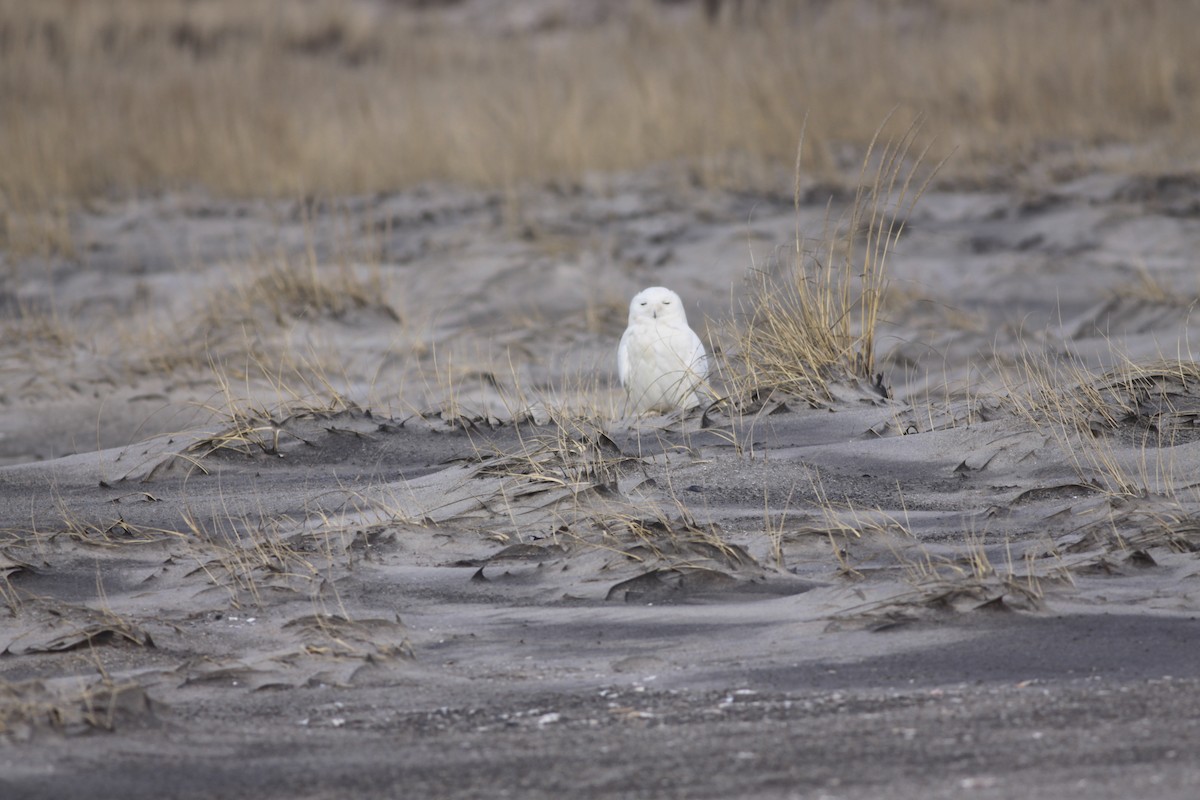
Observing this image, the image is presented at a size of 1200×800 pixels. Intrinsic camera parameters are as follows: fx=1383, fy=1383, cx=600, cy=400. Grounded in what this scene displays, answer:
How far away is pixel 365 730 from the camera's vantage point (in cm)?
208

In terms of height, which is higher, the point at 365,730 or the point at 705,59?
the point at 705,59

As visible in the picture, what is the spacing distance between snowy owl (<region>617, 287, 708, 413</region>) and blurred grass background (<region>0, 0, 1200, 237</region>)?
15.0 ft

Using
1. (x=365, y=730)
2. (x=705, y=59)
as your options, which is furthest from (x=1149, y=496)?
(x=705, y=59)

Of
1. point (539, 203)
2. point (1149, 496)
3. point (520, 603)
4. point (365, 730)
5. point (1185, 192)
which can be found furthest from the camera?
point (539, 203)

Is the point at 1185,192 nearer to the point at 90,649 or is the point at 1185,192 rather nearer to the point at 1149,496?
the point at 1149,496

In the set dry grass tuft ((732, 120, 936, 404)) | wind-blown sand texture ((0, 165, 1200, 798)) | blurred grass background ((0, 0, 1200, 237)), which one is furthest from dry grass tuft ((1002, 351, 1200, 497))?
blurred grass background ((0, 0, 1200, 237))

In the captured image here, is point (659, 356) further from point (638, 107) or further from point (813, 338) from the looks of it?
point (638, 107)

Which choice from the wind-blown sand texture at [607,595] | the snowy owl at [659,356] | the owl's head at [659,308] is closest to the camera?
the wind-blown sand texture at [607,595]

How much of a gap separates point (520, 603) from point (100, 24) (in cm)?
1327

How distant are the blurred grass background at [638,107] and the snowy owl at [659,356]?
4586mm

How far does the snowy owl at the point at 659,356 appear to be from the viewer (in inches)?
178

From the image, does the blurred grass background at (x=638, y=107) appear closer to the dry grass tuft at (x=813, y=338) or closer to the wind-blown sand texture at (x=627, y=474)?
the wind-blown sand texture at (x=627, y=474)

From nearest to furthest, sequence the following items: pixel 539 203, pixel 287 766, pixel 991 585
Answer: pixel 287 766 < pixel 991 585 < pixel 539 203

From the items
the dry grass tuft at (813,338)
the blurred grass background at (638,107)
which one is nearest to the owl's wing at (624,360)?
the dry grass tuft at (813,338)
